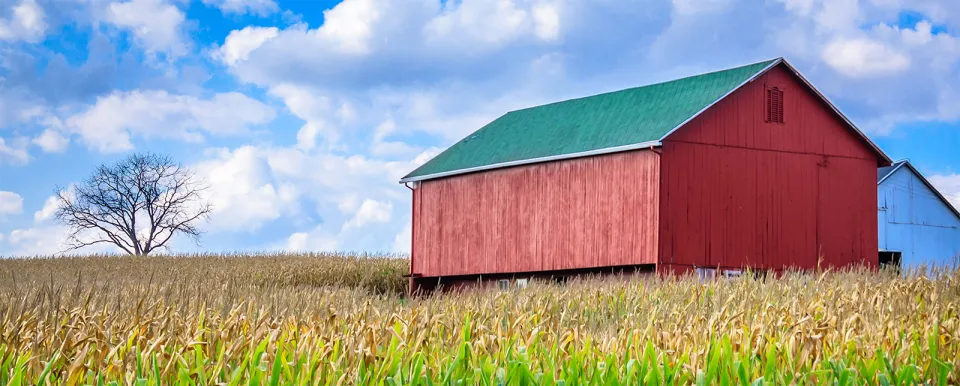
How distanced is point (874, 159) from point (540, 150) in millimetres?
8415

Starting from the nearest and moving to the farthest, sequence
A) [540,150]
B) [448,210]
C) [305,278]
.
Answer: [540,150] < [448,210] < [305,278]

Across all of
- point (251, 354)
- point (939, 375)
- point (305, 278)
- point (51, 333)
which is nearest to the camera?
point (251, 354)

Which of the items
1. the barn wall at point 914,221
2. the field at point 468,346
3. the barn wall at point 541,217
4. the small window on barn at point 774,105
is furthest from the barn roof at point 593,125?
the field at point 468,346

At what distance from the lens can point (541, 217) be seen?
25281 millimetres

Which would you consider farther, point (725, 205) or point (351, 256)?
point (351, 256)

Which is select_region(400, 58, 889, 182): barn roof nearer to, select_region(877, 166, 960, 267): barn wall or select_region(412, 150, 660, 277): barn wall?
select_region(412, 150, 660, 277): barn wall

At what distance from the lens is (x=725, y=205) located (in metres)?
23.3

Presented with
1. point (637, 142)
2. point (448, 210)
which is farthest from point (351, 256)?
point (637, 142)

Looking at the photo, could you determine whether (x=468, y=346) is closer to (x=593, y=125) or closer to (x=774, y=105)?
(x=774, y=105)

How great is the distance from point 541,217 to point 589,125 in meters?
2.64

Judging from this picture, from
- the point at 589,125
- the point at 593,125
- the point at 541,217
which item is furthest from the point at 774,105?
the point at 541,217

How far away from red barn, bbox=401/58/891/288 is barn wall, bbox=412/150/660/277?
38 mm

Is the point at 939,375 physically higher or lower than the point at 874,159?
lower

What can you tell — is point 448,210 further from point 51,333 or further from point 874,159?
point 51,333
